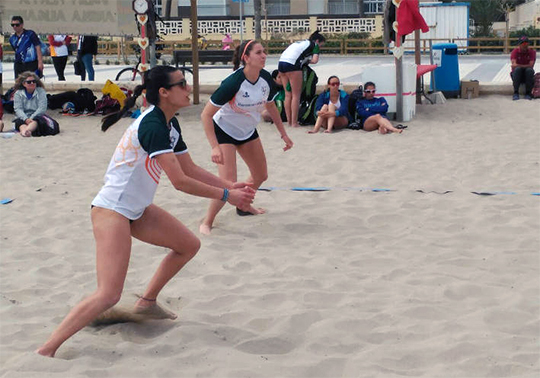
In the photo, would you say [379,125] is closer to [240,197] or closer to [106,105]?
[106,105]

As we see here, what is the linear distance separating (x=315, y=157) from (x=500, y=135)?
285cm

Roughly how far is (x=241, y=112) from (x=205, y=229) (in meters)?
0.97

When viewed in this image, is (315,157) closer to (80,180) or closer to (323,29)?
(80,180)

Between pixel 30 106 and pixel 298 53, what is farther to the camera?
pixel 298 53

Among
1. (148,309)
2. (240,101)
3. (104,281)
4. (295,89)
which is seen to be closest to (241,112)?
(240,101)

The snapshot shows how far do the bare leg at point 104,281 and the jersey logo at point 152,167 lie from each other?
0.27m

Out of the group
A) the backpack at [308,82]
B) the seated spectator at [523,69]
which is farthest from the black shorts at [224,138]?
the seated spectator at [523,69]

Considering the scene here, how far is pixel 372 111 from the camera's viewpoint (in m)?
11.2

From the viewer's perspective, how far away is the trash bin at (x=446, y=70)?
13383 millimetres

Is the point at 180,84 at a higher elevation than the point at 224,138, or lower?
higher

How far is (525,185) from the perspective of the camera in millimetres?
7391

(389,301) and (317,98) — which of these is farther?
(317,98)

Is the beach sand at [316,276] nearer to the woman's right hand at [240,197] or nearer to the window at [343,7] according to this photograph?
the woman's right hand at [240,197]

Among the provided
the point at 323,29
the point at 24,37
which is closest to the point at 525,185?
the point at 24,37
